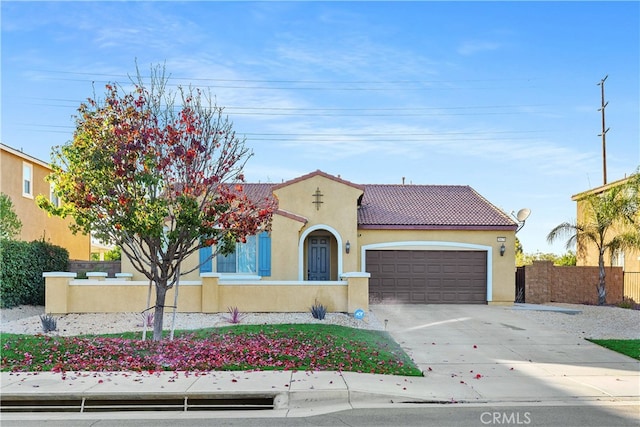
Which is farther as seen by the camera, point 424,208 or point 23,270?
point 424,208

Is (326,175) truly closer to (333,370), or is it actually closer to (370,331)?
(370,331)

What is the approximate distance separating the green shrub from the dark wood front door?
9325 mm

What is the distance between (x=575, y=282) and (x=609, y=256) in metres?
2.52

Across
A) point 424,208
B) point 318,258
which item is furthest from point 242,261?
point 424,208

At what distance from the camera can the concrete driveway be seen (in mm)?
9375

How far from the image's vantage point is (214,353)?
37.6ft

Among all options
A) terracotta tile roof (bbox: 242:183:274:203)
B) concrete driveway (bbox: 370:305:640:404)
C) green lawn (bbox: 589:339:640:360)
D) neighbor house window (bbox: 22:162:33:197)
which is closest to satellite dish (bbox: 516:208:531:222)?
concrete driveway (bbox: 370:305:640:404)

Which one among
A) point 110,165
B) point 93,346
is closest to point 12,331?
point 93,346

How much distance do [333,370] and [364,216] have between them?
13.3 meters

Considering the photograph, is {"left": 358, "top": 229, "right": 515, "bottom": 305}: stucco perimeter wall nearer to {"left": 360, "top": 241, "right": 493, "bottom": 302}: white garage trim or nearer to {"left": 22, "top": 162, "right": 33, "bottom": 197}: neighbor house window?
{"left": 360, "top": 241, "right": 493, "bottom": 302}: white garage trim

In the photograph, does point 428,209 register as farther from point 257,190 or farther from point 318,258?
point 257,190

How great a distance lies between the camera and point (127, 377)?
9.80 metres

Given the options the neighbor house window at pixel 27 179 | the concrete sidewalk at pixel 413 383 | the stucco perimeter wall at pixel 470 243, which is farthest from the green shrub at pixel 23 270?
the stucco perimeter wall at pixel 470 243

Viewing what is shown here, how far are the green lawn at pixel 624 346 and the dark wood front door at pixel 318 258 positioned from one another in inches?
413
